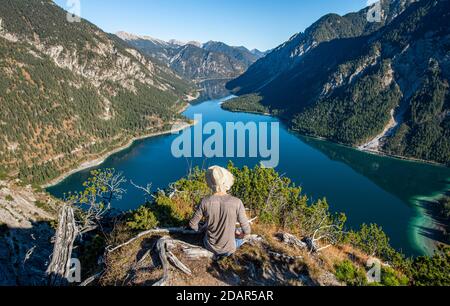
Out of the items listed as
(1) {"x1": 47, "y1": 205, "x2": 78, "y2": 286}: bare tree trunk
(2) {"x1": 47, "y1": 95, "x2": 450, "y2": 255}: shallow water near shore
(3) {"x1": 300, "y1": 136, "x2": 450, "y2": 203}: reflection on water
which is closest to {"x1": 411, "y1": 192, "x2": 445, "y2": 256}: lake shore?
(2) {"x1": 47, "y1": 95, "x2": 450, "y2": 255}: shallow water near shore

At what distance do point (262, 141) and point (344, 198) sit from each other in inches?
2642

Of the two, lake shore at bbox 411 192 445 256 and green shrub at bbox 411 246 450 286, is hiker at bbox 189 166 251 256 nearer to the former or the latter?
green shrub at bbox 411 246 450 286

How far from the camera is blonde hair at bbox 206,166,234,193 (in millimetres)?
9555

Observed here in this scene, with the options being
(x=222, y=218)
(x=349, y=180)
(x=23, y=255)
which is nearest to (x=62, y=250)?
(x=222, y=218)

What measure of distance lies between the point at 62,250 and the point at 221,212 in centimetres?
670

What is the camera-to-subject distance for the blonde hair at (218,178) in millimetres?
9555

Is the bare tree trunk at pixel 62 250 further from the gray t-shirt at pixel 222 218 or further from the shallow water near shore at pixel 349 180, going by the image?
the shallow water near shore at pixel 349 180

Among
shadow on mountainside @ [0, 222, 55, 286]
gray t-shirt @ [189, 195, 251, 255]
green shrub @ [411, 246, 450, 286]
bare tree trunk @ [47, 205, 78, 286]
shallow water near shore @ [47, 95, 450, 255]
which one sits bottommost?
shallow water near shore @ [47, 95, 450, 255]

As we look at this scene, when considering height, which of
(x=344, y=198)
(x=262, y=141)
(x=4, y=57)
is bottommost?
(x=344, y=198)

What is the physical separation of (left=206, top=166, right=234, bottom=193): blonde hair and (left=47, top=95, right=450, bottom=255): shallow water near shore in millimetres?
84856

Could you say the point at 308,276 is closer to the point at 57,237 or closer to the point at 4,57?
the point at 57,237

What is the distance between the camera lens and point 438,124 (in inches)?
7067

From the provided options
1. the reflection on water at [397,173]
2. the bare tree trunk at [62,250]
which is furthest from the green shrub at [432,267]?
the reflection on water at [397,173]
